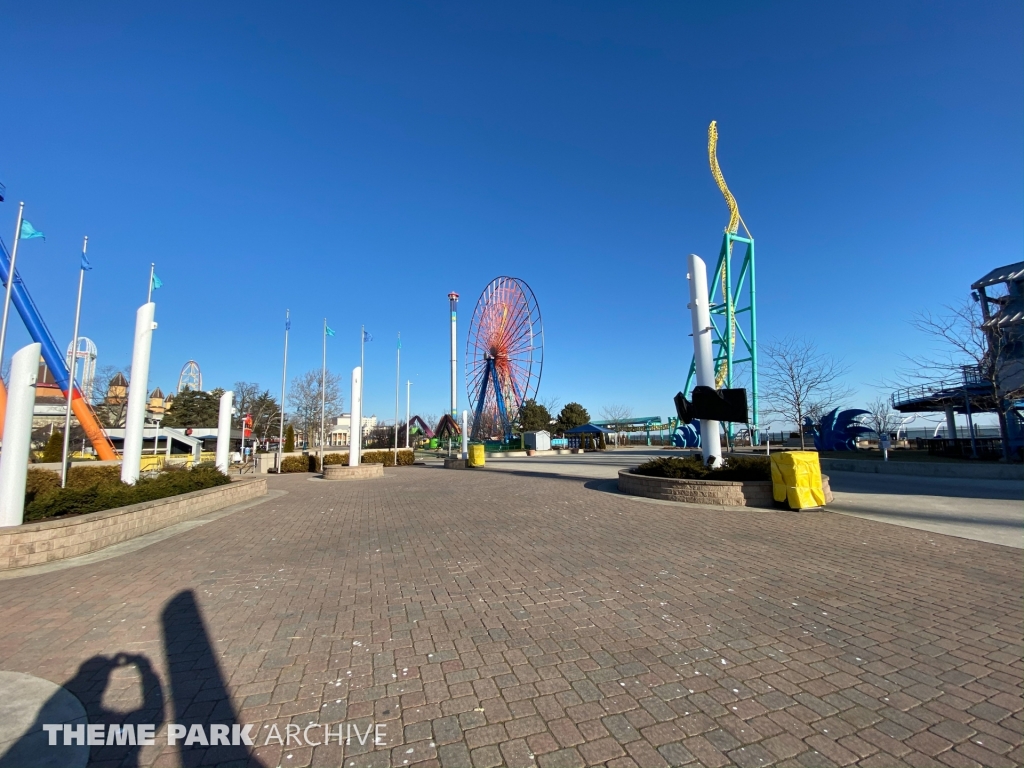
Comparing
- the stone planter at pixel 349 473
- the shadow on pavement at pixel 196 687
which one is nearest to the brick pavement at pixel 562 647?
the shadow on pavement at pixel 196 687

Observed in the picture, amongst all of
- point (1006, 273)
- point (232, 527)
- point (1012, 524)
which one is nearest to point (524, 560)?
point (232, 527)

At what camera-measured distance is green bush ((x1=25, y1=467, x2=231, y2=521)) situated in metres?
8.08

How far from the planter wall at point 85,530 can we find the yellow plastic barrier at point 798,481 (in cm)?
1300

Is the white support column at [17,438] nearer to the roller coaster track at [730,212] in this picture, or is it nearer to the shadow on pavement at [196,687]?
the shadow on pavement at [196,687]

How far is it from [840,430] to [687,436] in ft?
63.7

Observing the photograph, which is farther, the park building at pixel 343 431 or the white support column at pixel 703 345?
the park building at pixel 343 431

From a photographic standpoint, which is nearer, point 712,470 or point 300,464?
point 712,470

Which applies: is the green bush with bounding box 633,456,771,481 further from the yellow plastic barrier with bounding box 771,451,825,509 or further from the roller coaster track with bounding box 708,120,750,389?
the roller coaster track with bounding box 708,120,750,389

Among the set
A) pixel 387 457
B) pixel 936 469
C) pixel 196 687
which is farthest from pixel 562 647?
pixel 387 457

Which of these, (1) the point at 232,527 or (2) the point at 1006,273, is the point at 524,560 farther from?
(2) the point at 1006,273

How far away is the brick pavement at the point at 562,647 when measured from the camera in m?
2.77

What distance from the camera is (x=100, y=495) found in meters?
8.92

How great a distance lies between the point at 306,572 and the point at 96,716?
10.7 feet

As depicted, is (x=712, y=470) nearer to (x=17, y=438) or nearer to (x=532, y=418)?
(x=17, y=438)
